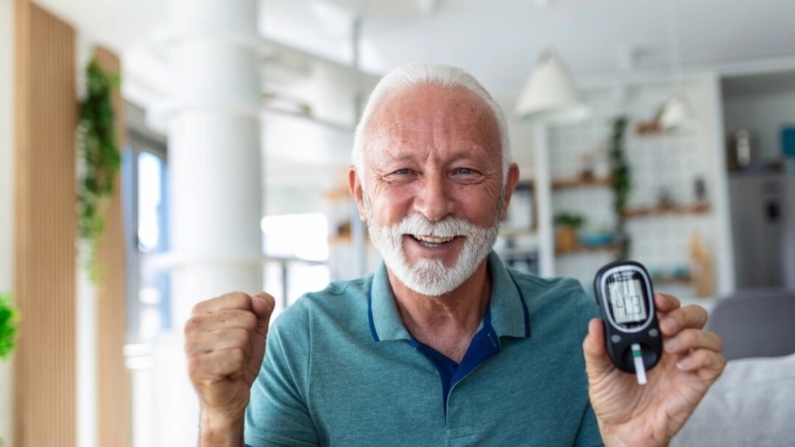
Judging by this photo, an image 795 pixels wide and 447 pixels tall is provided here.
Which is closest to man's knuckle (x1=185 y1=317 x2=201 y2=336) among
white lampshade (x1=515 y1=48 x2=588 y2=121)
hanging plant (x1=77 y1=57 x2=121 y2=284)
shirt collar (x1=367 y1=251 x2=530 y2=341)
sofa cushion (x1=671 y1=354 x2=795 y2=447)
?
shirt collar (x1=367 y1=251 x2=530 y2=341)

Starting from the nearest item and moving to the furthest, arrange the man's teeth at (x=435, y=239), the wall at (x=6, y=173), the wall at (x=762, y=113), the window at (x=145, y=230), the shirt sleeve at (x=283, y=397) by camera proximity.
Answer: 1. the shirt sleeve at (x=283, y=397)
2. the man's teeth at (x=435, y=239)
3. the wall at (x=6, y=173)
4. the window at (x=145, y=230)
5. the wall at (x=762, y=113)

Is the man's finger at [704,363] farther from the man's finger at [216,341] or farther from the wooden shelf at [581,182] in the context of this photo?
the wooden shelf at [581,182]

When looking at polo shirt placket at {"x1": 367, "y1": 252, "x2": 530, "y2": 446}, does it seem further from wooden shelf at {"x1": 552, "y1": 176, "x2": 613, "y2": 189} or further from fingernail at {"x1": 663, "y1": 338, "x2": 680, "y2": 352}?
wooden shelf at {"x1": 552, "y1": 176, "x2": 613, "y2": 189}

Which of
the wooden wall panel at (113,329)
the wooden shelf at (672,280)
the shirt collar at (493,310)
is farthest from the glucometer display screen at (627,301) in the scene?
the wooden shelf at (672,280)

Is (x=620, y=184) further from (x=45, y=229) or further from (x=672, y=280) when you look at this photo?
(x=45, y=229)

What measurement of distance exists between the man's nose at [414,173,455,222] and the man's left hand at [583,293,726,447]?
0.38m

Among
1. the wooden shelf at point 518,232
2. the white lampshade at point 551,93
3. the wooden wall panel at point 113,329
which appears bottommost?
the wooden wall panel at point 113,329

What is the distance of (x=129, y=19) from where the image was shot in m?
4.76

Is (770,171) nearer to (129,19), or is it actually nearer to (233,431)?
(129,19)

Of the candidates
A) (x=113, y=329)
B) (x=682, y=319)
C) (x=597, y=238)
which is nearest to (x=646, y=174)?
(x=597, y=238)

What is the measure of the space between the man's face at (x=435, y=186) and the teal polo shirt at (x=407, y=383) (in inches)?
3.7

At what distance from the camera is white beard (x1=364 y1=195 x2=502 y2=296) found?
138 centimetres

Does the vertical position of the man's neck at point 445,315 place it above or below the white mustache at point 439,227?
below

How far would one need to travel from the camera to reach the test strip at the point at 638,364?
41.6 inches
